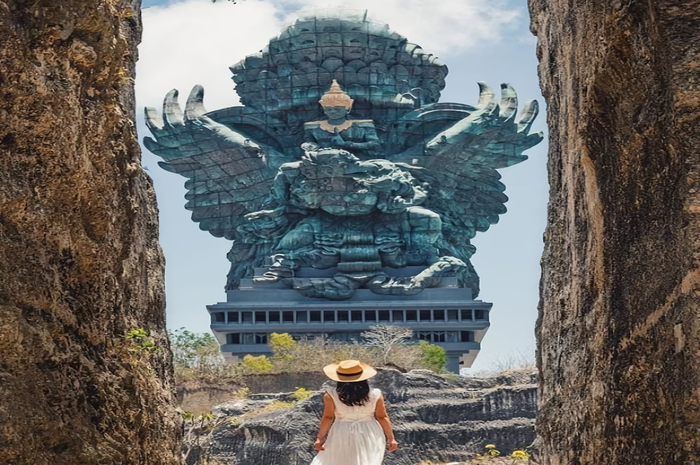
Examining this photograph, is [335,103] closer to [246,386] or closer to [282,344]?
[282,344]

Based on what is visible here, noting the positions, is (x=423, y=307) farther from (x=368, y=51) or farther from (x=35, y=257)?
(x=35, y=257)

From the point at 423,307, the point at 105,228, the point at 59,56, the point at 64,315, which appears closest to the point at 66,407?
the point at 64,315

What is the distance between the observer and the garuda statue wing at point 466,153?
5656 cm

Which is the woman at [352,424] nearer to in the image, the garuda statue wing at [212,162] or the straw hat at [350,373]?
the straw hat at [350,373]

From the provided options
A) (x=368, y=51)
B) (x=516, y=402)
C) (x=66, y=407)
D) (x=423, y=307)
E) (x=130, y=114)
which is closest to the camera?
(x=66, y=407)

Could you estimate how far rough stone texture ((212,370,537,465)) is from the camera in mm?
25000

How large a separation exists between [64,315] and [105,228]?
0.92 m

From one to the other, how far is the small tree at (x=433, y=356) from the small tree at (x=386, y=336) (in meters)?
0.90

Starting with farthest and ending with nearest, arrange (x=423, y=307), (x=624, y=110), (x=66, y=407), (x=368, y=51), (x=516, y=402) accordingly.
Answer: (x=368, y=51) → (x=423, y=307) → (x=516, y=402) → (x=624, y=110) → (x=66, y=407)

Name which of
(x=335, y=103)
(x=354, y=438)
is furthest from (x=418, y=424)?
(x=335, y=103)

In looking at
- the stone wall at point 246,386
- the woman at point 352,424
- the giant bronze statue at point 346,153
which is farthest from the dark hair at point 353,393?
the giant bronze statue at point 346,153

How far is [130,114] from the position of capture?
10523 mm

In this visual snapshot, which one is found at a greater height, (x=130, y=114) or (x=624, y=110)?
(x=130, y=114)

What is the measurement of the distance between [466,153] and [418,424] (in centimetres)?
3146
